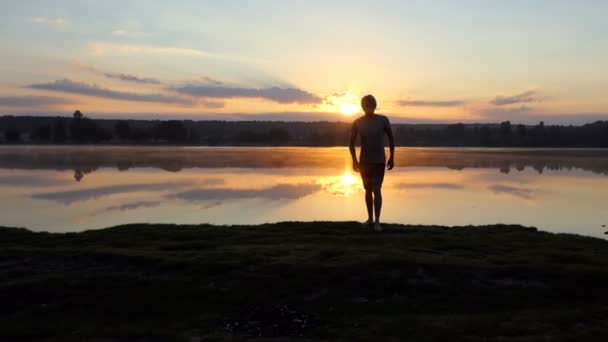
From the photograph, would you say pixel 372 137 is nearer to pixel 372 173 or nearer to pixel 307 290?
pixel 372 173

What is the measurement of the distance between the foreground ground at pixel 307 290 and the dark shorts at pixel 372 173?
155 cm

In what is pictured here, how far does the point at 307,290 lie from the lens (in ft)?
26.1

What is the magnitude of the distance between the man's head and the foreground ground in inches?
117

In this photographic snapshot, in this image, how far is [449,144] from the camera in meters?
153

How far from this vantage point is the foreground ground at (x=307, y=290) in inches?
258

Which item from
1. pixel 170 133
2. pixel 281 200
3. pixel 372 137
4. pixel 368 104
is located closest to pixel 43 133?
pixel 170 133

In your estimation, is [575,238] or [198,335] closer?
[198,335]

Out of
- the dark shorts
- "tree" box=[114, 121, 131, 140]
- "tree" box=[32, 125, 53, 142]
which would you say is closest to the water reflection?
the dark shorts

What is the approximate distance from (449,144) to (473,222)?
456 feet

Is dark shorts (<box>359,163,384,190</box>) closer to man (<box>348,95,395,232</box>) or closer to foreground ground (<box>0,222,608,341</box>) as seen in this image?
man (<box>348,95,395,232</box>)

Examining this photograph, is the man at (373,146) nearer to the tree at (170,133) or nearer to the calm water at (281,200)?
the calm water at (281,200)

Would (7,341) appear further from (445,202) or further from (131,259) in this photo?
(445,202)

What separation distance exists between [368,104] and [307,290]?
576cm

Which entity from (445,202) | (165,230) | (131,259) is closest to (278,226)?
(165,230)
